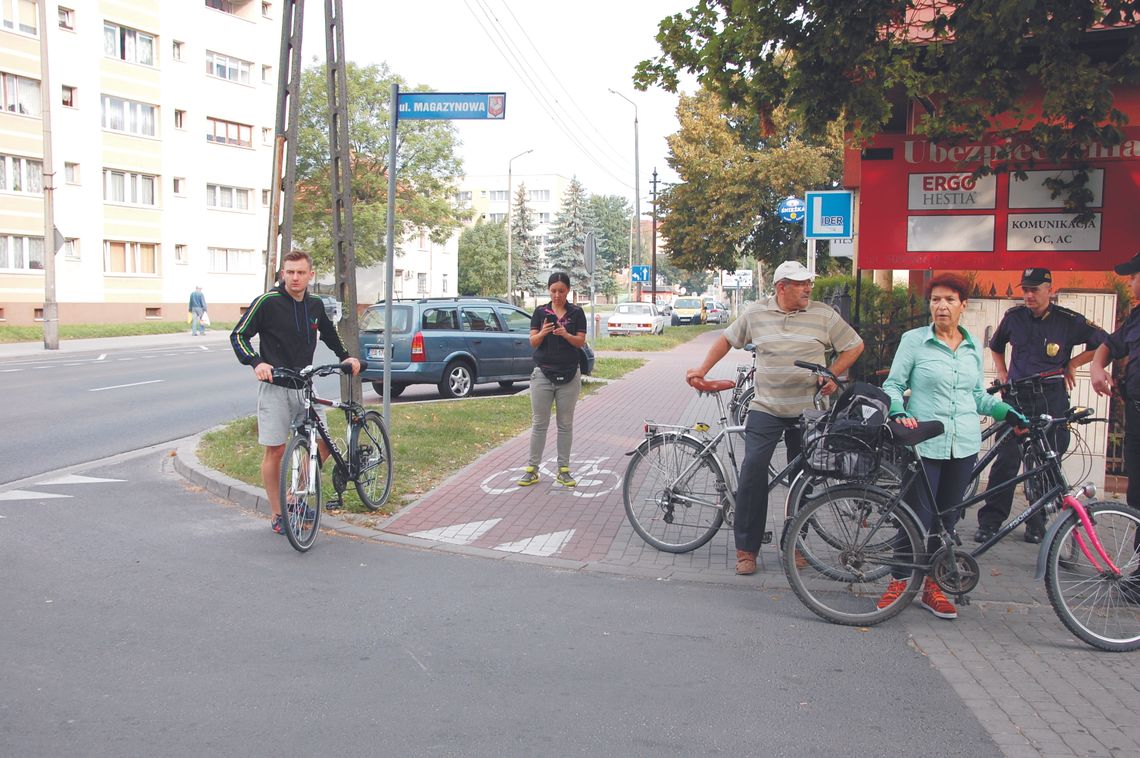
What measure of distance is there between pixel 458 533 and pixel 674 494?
5.31 ft

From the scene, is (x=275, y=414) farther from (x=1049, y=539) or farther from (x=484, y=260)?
(x=484, y=260)

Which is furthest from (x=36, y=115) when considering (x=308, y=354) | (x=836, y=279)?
(x=308, y=354)

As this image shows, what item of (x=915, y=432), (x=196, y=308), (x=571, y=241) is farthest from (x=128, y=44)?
(x=571, y=241)

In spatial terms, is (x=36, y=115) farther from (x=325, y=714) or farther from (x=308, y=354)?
(x=325, y=714)

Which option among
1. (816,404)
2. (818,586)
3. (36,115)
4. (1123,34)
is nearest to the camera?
(818,586)

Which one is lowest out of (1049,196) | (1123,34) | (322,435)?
(322,435)

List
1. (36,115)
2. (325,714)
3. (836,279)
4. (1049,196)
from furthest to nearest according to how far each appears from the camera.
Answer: (36,115), (836,279), (1049,196), (325,714)

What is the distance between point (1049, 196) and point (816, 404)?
399 cm

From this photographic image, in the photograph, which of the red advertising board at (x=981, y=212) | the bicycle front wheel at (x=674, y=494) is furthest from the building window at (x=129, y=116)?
the bicycle front wheel at (x=674, y=494)

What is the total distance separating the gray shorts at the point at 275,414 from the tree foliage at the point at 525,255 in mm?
80303

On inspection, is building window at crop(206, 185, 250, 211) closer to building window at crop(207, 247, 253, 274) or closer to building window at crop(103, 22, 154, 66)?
building window at crop(207, 247, 253, 274)

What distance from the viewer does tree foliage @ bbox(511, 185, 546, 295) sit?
87.9 meters

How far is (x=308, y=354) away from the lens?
22.2ft

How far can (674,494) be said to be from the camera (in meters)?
6.51
